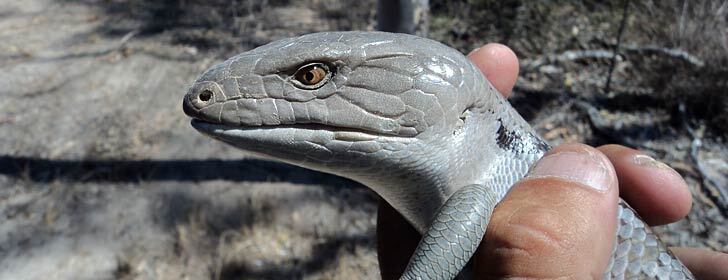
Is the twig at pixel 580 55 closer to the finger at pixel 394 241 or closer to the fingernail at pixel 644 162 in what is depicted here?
the fingernail at pixel 644 162

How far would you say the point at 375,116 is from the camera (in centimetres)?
159

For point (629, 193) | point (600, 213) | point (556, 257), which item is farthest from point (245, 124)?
point (629, 193)

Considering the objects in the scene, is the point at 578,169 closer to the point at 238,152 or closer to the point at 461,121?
the point at 461,121

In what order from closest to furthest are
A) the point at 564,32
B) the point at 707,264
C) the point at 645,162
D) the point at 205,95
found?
the point at 205,95, the point at 645,162, the point at 707,264, the point at 564,32

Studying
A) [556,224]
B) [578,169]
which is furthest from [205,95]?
[578,169]

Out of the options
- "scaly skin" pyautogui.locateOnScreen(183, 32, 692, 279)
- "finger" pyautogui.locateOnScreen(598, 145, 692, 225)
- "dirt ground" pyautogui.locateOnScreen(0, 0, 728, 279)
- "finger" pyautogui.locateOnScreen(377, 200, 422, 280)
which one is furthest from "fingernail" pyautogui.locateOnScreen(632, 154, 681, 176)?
"dirt ground" pyautogui.locateOnScreen(0, 0, 728, 279)

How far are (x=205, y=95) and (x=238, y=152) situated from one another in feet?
10.4

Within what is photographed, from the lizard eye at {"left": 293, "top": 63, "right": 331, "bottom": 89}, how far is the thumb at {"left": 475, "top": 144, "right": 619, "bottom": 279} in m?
0.72

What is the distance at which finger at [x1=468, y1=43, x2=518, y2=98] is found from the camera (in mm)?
2527

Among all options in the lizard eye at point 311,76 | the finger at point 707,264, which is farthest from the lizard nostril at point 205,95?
the finger at point 707,264

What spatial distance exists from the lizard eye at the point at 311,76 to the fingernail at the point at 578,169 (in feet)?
2.69

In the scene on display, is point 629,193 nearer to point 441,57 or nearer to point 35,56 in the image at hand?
point 441,57

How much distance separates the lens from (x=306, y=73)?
156cm

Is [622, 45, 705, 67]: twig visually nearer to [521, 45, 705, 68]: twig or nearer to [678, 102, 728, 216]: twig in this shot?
[521, 45, 705, 68]: twig
